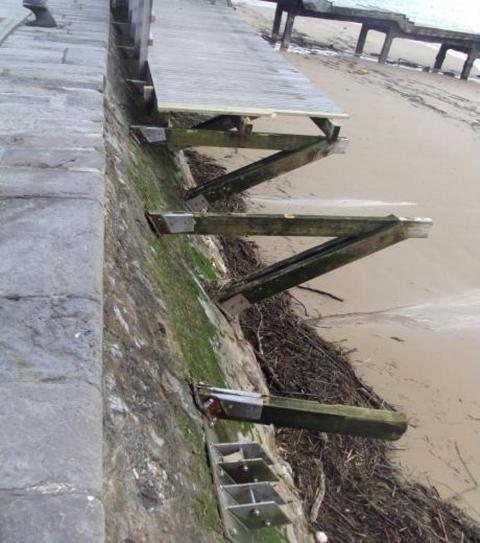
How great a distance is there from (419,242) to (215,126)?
9.27 ft

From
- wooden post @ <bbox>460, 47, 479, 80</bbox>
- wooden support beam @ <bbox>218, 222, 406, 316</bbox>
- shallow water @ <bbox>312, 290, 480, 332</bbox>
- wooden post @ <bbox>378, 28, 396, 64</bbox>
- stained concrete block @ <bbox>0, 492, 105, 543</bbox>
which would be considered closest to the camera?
stained concrete block @ <bbox>0, 492, 105, 543</bbox>

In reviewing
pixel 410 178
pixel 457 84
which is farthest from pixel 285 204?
pixel 457 84

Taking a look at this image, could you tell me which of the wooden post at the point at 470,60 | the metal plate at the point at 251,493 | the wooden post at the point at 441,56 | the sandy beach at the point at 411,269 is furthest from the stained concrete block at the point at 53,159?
the wooden post at the point at 441,56

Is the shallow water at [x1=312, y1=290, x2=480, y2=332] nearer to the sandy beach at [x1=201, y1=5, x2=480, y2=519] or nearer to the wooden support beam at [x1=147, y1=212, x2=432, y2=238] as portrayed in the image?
the sandy beach at [x1=201, y1=5, x2=480, y2=519]

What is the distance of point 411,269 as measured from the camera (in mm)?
6754

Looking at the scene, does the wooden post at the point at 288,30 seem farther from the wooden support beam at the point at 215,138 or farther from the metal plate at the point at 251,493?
the metal plate at the point at 251,493

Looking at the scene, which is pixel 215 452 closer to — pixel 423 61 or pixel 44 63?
pixel 44 63

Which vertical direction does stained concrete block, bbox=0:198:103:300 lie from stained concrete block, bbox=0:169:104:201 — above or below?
above

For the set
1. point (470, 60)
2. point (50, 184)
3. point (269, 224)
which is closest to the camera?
Result: point (50, 184)

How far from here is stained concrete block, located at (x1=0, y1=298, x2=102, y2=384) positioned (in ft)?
5.75

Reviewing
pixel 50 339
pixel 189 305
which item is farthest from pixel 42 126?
pixel 50 339

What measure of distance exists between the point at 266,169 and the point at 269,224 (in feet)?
6.29

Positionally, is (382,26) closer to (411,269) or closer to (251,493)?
(411,269)

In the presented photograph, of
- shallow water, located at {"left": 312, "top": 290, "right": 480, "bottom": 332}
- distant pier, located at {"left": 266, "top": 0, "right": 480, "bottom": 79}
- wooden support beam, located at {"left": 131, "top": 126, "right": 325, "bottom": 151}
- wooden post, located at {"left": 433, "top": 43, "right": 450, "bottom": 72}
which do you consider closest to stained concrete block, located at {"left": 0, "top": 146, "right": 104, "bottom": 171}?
wooden support beam, located at {"left": 131, "top": 126, "right": 325, "bottom": 151}
